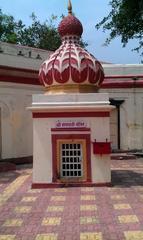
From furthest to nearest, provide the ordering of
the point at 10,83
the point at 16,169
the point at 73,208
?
the point at 10,83 → the point at 16,169 → the point at 73,208

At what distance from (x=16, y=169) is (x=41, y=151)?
184 inches

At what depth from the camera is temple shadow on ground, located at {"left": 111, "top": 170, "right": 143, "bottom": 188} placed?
1253 cm

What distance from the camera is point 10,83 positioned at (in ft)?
58.5

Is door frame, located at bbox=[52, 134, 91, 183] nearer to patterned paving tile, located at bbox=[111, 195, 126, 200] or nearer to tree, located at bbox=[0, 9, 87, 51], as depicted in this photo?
patterned paving tile, located at bbox=[111, 195, 126, 200]

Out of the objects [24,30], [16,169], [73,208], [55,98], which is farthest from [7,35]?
[73,208]

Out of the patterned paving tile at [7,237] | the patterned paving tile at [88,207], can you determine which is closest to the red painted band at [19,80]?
the patterned paving tile at [88,207]

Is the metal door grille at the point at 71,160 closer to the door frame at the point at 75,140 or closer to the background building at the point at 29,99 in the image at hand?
the door frame at the point at 75,140

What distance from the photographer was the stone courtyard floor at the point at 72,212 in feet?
25.1

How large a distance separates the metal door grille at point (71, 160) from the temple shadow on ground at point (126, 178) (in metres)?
1.11

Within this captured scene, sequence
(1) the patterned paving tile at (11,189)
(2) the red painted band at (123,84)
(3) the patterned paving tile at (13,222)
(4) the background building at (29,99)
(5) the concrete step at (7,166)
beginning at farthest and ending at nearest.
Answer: (2) the red painted band at (123,84) < (4) the background building at (29,99) < (5) the concrete step at (7,166) < (1) the patterned paving tile at (11,189) < (3) the patterned paving tile at (13,222)

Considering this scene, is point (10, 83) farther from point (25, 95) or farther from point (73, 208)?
point (73, 208)

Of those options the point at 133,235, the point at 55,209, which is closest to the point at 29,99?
the point at 55,209

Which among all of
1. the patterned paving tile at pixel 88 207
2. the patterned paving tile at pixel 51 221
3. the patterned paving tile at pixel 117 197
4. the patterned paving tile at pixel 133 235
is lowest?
the patterned paving tile at pixel 51 221

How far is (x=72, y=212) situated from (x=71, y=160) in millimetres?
3203
